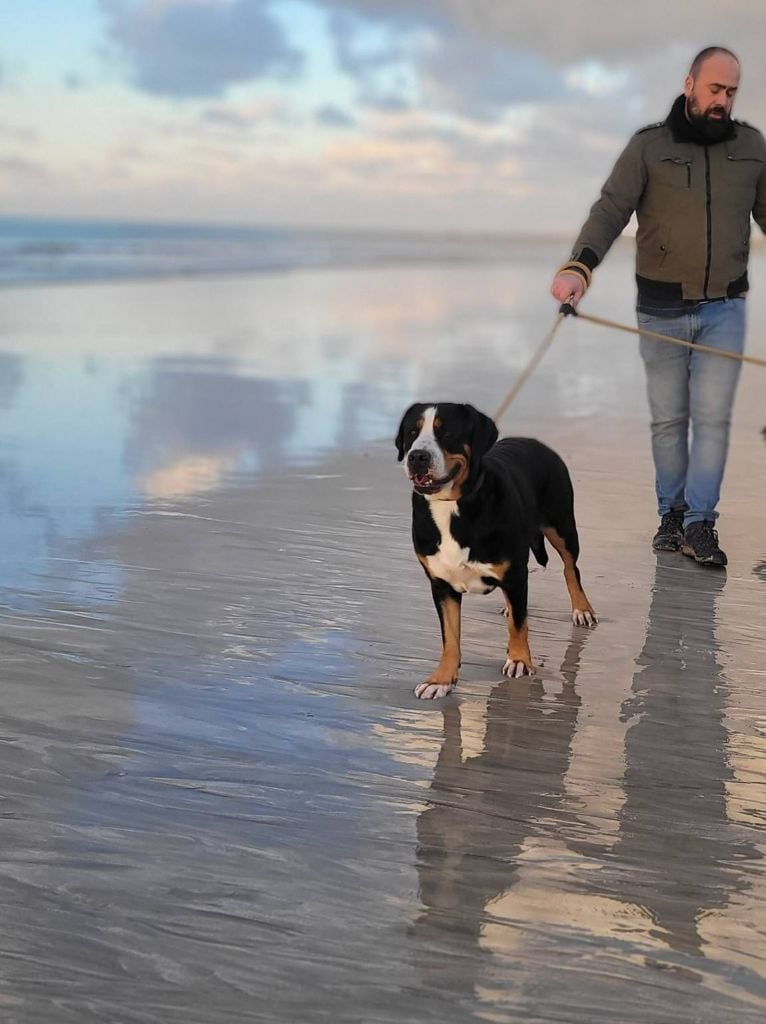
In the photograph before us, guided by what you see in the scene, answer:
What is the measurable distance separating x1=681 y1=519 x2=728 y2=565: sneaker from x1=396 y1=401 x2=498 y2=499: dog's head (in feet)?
5.54

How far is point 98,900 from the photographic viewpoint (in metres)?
2.33

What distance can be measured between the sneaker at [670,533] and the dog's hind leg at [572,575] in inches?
39.7

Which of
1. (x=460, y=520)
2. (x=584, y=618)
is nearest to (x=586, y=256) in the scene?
(x=584, y=618)

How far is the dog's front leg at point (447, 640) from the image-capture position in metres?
3.52

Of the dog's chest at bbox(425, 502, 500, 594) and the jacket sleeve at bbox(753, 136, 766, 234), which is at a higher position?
the jacket sleeve at bbox(753, 136, 766, 234)

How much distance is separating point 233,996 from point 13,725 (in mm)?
1389

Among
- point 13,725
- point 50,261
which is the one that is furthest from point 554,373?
point 50,261

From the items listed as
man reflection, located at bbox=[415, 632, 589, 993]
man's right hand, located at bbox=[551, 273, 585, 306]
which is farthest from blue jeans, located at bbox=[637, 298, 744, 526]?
man reflection, located at bbox=[415, 632, 589, 993]

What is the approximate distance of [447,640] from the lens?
3.60 meters

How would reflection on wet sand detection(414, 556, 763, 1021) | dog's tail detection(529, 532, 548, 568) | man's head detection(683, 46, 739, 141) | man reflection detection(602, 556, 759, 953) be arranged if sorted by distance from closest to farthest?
reflection on wet sand detection(414, 556, 763, 1021)
man reflection detection(602, 556, 759, 953)
dog's tail detection(529, 532, 548, 568)
man's head detection(683, 46, 739, 141)

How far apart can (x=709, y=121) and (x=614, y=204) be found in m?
0.50

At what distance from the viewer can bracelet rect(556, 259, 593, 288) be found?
4793 millimetres

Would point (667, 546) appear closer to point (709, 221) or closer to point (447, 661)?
point (709, 221)

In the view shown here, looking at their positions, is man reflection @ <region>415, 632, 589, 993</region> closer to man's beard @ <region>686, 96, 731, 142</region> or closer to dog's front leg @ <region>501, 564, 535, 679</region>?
dog's front leg @ <region>501, 564, 535, 679</region>
